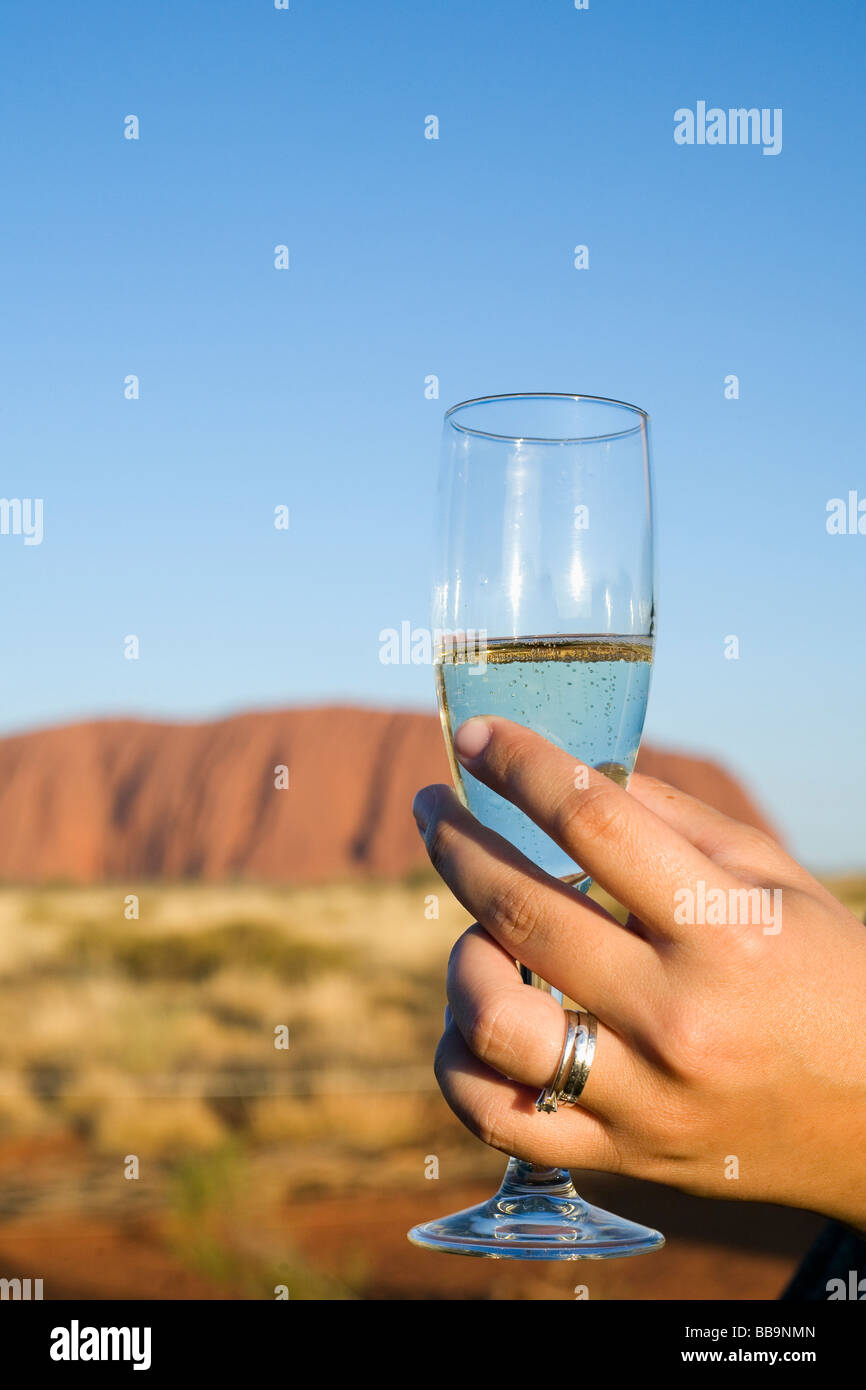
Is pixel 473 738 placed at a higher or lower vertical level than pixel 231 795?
higher

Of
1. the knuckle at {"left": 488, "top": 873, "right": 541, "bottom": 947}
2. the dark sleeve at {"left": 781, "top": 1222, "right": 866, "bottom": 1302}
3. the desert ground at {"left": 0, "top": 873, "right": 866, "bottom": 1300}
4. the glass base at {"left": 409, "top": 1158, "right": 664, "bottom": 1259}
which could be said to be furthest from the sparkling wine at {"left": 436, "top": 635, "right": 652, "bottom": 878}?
the desert ground at {"left": 0, "top": 873, "right": 866, "bottom": 1300}

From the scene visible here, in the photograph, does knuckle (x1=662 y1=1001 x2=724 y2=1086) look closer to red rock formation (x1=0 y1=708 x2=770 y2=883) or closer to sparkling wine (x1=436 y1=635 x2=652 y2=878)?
sparkling wine (x1=436 y1=635 x2=652 y2=878)

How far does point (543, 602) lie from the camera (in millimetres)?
1755

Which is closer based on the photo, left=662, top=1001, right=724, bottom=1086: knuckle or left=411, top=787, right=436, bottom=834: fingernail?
left=662, top=1001, right=724, bottom=1086: knuckle

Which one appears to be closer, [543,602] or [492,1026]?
[492,1026]

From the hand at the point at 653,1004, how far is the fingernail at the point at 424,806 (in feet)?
0.29

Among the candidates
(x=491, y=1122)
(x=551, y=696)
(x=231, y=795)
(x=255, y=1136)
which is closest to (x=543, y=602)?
(x=551, y=696)

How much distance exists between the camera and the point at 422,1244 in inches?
67.6

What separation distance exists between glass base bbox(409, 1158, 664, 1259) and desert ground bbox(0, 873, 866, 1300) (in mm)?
1252

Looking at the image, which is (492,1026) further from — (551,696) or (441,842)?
(551,696)

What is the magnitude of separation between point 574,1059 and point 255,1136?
12.4m

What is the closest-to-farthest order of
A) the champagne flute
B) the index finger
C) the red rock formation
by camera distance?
the index finger → the champagne flute → the red rock formation

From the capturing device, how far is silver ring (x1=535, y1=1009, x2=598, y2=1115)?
1531 millimetres
